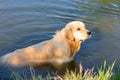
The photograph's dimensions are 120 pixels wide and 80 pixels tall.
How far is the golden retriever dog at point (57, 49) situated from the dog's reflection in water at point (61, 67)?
0.38 feet

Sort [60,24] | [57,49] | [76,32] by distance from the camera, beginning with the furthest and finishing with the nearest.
Result: [60,24] < [57,49] < [76,32]

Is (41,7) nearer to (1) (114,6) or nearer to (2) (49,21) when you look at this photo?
(2) (49,21)

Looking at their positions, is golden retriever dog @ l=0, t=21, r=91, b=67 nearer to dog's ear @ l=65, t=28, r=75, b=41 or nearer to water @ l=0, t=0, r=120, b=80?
dog's ear @ l=65, t=28, r=75, b=41

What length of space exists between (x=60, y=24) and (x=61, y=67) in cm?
287

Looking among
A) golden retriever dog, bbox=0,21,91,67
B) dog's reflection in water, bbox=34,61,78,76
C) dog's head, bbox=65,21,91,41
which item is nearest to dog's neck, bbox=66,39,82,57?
golden retriever dog, bbox=0,21,91,67

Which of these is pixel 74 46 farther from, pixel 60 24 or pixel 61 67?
pixel 60 24

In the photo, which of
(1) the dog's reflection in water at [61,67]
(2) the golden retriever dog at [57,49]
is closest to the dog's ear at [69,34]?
(2) the golden retriever dog at [57,49]

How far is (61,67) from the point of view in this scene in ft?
32.3

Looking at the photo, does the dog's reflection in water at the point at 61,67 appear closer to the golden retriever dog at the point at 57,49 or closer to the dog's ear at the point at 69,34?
the golden retriever dog at the point at 57,49

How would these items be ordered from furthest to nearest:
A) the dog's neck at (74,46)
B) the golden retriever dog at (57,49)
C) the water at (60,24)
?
the water at (60,24), the dog's neck at (74,46), the golden retriever dog at (57,49)

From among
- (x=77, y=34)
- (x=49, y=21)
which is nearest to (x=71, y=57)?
(x=77, y=34)

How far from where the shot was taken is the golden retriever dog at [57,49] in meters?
9.58

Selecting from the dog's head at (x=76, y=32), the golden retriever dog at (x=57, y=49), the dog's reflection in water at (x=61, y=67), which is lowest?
the dog's reflection in water at (x=61, y=67)

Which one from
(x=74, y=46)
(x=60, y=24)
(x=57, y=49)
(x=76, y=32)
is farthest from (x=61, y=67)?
(x=60, y=24)
